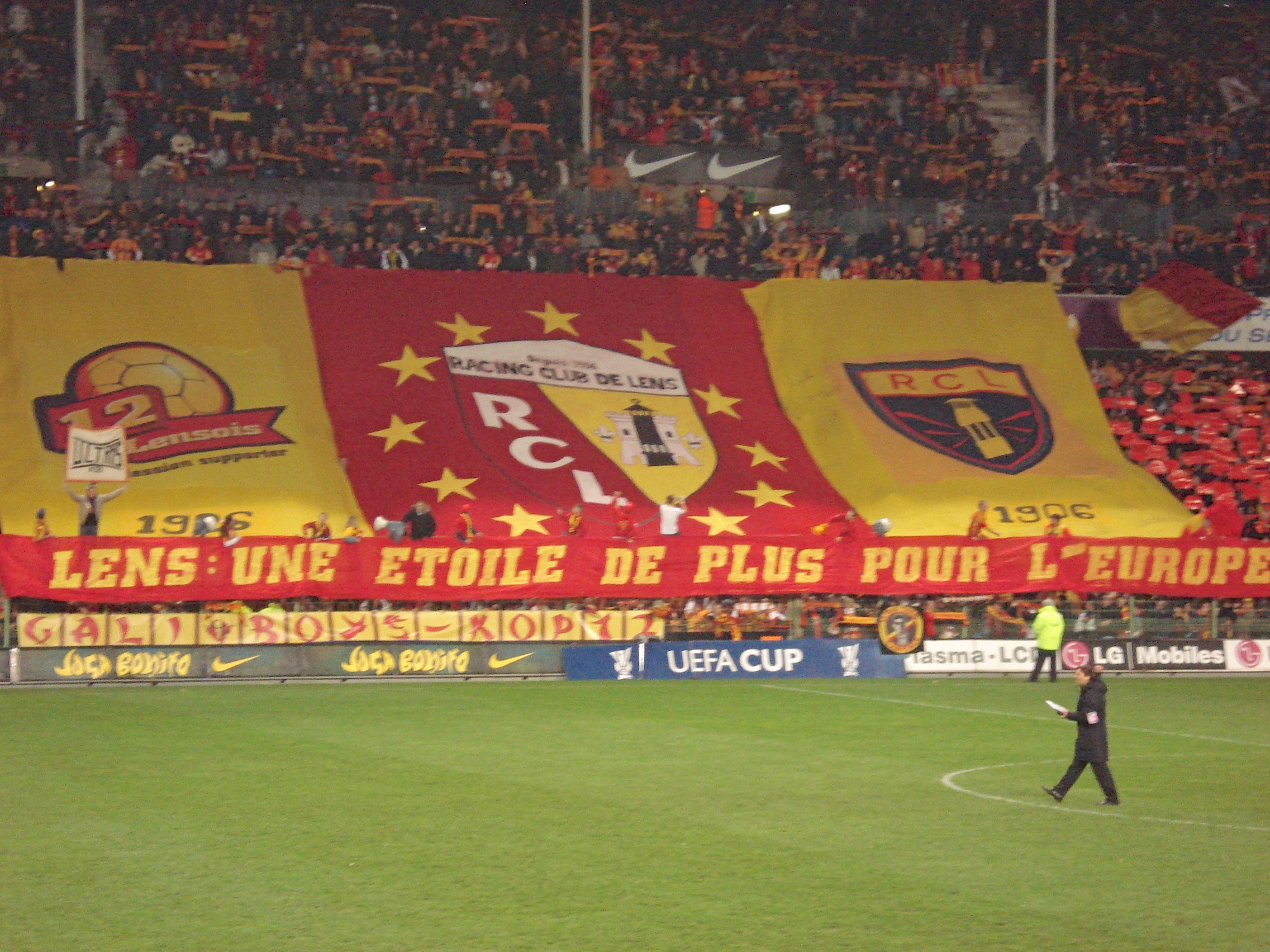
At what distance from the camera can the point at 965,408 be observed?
38844 millimetres

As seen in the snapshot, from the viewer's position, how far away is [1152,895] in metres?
11.6

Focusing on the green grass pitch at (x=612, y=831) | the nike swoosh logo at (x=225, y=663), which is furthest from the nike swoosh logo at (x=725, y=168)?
the green grass pitch at (x=612, y=831)

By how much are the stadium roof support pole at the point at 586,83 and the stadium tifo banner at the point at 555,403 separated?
14.9 ft

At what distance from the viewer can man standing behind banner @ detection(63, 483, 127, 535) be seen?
30.0 metres

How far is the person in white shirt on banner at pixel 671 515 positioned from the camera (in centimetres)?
3284

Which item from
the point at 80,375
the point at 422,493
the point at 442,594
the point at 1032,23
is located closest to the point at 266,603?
the point at 442,594

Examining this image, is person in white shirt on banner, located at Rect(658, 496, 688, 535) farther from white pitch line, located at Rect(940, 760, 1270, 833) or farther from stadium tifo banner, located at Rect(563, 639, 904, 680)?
white pitch line, located at Rect(940, 760, 1270, 833)

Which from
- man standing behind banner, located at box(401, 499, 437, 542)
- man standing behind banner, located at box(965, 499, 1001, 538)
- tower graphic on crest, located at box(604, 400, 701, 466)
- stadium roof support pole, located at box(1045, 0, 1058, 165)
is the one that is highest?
stadium roof support pole, located at box(1045, 0, 1058, 165)

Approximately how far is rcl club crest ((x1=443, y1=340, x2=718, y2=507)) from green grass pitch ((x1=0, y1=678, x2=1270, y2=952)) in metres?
12.1

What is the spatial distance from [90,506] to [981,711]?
1719 centimetres

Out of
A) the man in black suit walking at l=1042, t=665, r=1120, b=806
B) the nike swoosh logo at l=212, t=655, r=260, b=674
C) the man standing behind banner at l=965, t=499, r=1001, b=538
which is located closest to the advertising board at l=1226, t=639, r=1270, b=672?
the man standing behind banner at l=965, t=499, r=1001, b=538

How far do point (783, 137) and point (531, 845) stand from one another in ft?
107

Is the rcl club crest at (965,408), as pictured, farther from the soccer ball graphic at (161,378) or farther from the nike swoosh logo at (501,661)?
the soccer ball graphic at (161,378)

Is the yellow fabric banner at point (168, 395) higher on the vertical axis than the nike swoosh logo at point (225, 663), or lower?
higher
